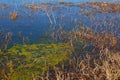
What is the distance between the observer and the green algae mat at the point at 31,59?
8391mm

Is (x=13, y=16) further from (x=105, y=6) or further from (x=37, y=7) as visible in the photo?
(x=105, y=6)

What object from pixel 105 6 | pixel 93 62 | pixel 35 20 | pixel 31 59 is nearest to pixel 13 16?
pixel 35 20

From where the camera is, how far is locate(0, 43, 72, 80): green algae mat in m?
8.39

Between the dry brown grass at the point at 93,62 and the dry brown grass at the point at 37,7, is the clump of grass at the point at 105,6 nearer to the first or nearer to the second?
the dry brown grass at the point at 37,7

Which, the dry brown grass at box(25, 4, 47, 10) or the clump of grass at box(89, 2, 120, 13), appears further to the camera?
the dry brown grass at box(25, 4, 47, 10)

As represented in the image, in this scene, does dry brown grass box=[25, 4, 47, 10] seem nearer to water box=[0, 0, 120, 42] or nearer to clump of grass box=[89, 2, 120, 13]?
water box=[0, 0, 120, 42]

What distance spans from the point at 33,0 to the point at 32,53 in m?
9.91

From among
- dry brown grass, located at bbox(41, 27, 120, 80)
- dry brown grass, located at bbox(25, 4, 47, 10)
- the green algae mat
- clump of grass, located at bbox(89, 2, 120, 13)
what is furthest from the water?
dry brown grass, located at bbox(41, 27, 120, 80)

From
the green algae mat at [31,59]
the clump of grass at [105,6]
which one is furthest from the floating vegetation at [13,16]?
the clump of grass at [105,6]

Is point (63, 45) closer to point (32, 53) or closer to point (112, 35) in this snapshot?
point (32, 53)

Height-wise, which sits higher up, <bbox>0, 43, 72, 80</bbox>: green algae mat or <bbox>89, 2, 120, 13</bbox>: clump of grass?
<bbox>89, 2, 120, 13</bbox>: clump of grass

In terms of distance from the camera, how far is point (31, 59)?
9.33 metres

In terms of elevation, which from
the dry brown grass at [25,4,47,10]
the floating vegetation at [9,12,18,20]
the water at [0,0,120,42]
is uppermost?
the dry brown grass at [25,4,47,10]

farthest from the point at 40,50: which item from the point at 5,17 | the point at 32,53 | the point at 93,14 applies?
the point at 93,14
